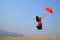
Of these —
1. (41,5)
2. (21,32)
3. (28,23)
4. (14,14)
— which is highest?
(41,5)

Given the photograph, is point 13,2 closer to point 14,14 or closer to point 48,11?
point 14,14

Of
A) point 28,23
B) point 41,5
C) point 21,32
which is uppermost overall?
point 41,5

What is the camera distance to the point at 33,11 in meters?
1.68

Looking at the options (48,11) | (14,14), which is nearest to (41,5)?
(48,11)

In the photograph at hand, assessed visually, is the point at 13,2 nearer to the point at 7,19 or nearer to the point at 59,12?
the point at 7,19

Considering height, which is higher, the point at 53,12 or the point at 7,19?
the point at 53,12

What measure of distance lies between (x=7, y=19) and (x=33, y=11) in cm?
35

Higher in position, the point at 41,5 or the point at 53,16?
the point at 41,5

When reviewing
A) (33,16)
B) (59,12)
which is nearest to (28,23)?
(33,16)

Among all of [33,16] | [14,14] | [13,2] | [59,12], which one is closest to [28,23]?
[33,16]

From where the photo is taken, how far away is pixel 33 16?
5.47ft

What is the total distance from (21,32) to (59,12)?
0.57 metres

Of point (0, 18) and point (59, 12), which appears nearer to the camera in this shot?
point (0, 18)

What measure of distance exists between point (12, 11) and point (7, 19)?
0.40 ft
